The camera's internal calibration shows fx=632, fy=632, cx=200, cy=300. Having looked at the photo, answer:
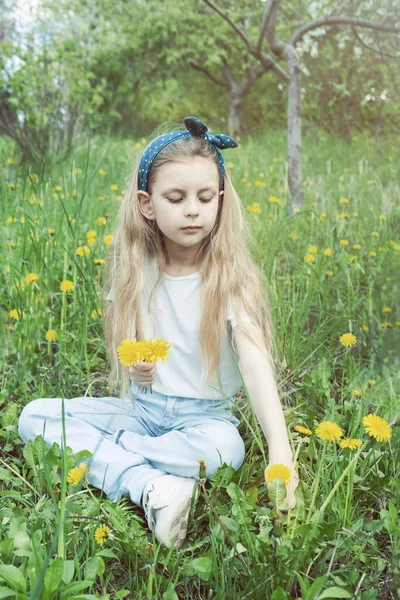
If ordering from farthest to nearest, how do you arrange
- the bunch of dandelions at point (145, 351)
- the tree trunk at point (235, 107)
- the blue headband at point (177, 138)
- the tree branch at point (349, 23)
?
1. the tree trunk at point (235, 107)
2. the tree branch at point (349, 23)
3. the blue headband at point (177, 138)
4. the bunch of dandelions at point (145, 351)

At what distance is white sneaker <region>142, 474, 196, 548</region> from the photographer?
1.30 m

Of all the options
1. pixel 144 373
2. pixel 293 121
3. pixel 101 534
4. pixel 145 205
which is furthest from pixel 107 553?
pixel 293 121

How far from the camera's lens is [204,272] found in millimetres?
1692

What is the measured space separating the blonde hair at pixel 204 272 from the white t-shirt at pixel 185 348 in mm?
32

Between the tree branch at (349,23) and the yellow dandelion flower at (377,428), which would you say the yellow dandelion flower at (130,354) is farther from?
the tree branch at (349,23)

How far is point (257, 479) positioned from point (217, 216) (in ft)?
2.31

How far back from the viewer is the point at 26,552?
3.74 ft

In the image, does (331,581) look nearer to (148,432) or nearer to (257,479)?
(257,479)

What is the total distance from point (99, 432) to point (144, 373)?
265 mm

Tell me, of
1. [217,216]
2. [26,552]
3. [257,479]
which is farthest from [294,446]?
[26,552]

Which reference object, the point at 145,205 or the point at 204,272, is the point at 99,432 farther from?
the point at 145,205

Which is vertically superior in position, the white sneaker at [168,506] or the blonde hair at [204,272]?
the blonde hair at [204,272]

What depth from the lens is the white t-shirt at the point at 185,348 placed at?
168 centimetres

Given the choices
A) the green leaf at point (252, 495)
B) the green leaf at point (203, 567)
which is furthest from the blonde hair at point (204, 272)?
the green leaf at point (203, 567)
